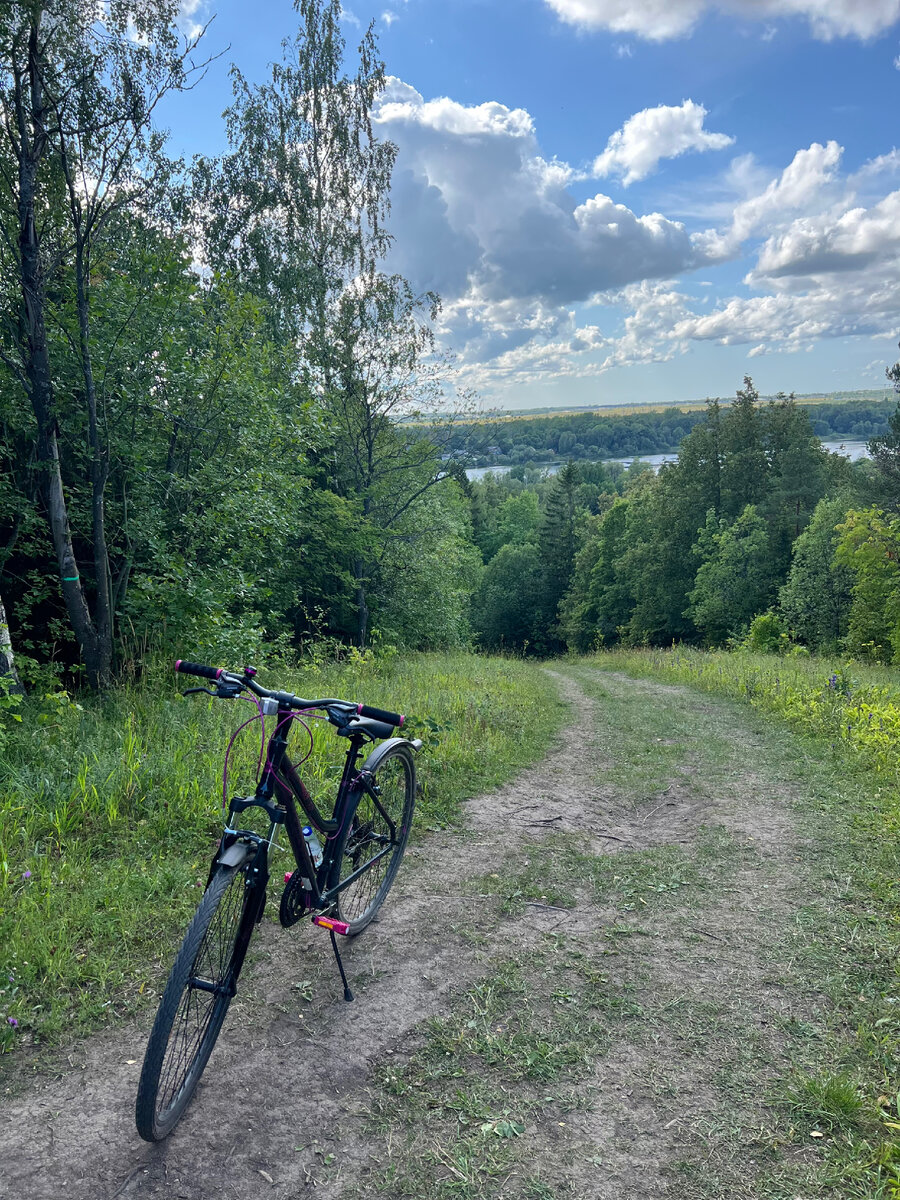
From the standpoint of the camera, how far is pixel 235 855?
2393 mm

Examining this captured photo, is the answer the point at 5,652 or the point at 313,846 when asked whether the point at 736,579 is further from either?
the point at 313,846

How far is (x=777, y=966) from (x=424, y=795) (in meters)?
2.87

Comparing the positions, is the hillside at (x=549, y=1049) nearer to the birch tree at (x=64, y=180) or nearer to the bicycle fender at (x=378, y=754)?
the bicycle fender at (x=378, y=754)

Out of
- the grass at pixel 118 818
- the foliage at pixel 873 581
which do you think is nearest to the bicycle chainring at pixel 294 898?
the grass at pixel 118 818

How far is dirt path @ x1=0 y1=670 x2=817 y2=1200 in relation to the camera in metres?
2.18

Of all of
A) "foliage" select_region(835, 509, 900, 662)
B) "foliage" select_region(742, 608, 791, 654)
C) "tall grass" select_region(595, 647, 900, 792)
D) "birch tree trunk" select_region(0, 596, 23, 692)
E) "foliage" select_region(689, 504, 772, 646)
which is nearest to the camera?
"birch tree trunk" select_region(0, 596, 23, 692)

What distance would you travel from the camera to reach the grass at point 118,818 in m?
2.99

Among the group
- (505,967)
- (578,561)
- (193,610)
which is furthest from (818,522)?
(505,967)

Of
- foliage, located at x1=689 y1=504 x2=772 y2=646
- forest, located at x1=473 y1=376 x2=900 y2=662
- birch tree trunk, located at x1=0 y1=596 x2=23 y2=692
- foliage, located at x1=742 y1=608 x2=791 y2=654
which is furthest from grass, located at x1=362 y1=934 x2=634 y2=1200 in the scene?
foliage, located at x1=689 y1=504 x2=772 y2=646

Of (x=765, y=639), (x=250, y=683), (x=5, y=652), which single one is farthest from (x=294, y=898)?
(x=765, y=639)

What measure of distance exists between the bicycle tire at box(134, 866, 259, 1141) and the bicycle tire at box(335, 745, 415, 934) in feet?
2.26

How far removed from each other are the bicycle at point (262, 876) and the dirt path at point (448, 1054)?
0.19 m

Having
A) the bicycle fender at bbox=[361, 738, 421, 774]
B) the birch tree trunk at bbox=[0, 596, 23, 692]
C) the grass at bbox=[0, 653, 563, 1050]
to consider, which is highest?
the birch tree trunk at bbox=[0, 596, 23, 692]

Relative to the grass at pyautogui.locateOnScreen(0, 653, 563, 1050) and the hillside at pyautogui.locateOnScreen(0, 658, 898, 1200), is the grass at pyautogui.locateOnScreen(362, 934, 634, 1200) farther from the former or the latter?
the grass at pyautogui.locateOnScreen(0, 653, 563, 1050)
